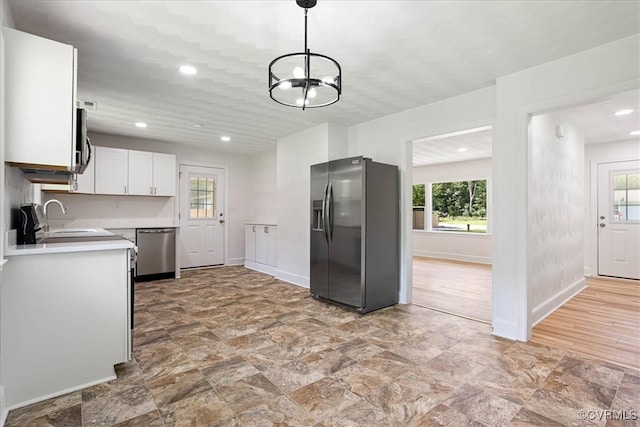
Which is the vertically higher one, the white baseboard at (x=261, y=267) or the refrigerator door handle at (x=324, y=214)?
the refrigerator door handle at (x=324, y=214)

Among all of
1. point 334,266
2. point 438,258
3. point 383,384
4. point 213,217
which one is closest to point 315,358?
point 383,384

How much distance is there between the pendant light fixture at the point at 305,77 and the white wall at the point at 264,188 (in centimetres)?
298

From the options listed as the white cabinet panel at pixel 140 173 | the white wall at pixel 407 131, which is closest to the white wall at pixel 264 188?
the white cabinet panel at pixel 140 173

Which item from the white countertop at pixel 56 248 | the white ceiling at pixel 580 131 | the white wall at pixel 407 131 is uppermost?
the white ceiling at pixel 580 131

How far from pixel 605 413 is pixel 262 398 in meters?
2.05

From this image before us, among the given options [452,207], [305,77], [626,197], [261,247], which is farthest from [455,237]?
[305,77]

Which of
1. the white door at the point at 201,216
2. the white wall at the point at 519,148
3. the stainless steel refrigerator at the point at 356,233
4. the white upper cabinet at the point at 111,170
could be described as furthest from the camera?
the white door at the point at 201,216

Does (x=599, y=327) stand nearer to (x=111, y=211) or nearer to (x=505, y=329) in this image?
(x=505, y=329)

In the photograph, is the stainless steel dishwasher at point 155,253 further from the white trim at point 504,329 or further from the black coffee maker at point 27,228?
the white trim at point 504,329

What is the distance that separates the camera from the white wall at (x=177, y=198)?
568cm

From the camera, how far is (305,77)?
2023 mm

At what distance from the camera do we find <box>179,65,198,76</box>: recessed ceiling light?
2912 mm

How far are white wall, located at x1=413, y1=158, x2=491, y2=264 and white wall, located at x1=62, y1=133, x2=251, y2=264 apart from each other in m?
4.81

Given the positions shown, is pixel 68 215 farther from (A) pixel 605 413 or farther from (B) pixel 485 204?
(B) pixel 485 204
